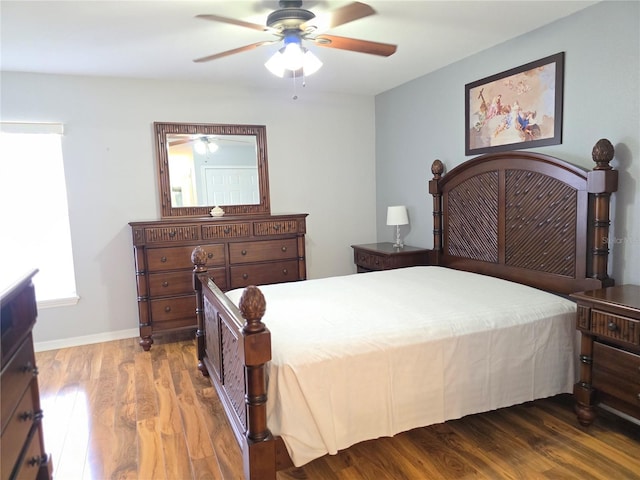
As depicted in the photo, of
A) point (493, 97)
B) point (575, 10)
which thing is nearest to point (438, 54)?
point (493, 97)

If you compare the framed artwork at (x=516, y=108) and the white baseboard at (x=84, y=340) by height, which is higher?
the framed artwork at (x=516, y=108)

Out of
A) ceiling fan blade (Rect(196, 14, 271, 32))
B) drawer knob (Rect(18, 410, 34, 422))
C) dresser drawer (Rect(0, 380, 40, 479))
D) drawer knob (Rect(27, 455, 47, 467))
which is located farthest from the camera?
ceiling fan blade (Rect(196, 14, 271, 32))

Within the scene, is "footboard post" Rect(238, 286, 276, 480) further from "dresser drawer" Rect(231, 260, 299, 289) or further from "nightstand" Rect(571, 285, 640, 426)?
"dresser drawer" Rect(231, 260, 299, 289)

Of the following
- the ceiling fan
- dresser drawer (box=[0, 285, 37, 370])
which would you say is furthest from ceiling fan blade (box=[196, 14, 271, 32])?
dresser drawer (box=[0, 285, 37, 370])

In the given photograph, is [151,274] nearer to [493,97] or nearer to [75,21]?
[75,21]

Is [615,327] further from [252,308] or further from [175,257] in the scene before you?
[175,257]

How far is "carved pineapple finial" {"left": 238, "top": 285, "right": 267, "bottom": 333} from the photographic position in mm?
1703

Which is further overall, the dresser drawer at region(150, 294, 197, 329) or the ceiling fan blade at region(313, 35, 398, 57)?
the dresser drawer at region(150, 294, 197, 329)

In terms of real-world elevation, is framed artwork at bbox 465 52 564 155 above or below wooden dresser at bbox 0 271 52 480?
above

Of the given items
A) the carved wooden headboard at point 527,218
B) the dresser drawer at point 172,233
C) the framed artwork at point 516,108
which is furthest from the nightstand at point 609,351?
the dresser drawer at point 172,233

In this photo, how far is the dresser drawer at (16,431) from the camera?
50.8 inches

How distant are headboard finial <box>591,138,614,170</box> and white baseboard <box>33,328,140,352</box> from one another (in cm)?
398

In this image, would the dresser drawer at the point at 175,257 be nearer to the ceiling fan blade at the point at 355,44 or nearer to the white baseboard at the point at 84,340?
the white baseboard at the point at 84,340

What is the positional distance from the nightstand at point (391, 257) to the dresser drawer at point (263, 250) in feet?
2.47
